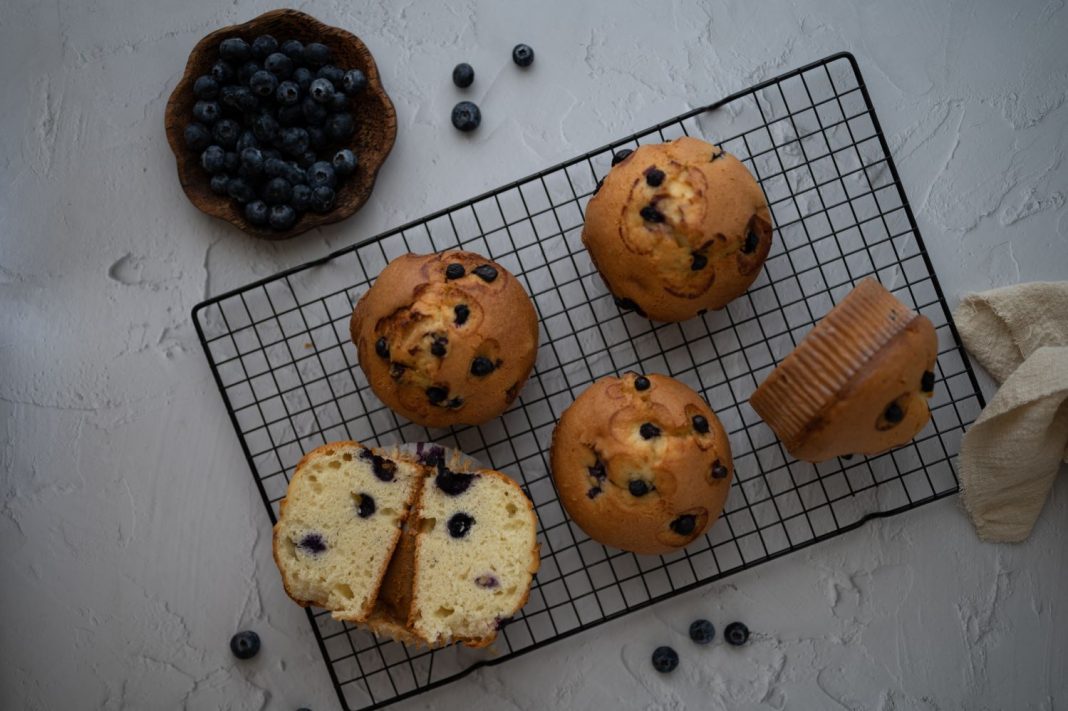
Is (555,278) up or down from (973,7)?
down

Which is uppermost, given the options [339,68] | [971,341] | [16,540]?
[339,68]

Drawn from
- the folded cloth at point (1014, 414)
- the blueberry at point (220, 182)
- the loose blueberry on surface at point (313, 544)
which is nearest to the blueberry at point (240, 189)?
the blueberry at point (220, 182)

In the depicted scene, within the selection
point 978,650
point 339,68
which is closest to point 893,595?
point 978,650

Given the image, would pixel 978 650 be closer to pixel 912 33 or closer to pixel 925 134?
pixel 925 134

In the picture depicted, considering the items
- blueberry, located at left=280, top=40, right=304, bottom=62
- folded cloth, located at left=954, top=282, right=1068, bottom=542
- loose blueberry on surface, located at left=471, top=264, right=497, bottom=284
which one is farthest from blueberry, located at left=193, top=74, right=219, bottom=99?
folded cloth, located at left=954, top=282, right=1068, bottom=542

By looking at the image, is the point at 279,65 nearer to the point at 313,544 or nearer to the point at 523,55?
the point at 523,55
